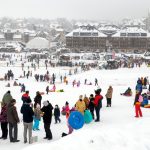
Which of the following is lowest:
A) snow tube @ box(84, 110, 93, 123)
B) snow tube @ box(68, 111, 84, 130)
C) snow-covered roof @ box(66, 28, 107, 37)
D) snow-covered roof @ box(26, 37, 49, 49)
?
snow tube @ box(84, 110, 93, 123)

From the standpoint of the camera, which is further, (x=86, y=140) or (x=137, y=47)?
(x=137, y=47)

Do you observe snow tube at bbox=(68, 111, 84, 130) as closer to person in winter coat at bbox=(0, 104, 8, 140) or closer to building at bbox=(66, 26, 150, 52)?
person in winter coat at bbox=(0, 104, 8, 140)

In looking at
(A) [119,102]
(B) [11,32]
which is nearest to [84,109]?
(A) [119,102]

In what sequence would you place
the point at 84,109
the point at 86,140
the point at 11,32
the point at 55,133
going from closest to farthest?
1. the point at 86,140
2. the point at 55,133
3. the point at 84,109
4. the point at 11,32

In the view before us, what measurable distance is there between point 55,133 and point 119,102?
9.09 meters

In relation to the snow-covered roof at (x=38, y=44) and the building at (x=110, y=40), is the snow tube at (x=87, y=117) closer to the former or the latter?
the building at (x=110, y=40)

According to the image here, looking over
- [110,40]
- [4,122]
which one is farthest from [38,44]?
[4,122]

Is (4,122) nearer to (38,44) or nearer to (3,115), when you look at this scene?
(3,115)

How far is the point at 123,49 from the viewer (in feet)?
380

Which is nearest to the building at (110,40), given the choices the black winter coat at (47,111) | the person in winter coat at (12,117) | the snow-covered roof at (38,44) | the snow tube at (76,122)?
the snow-covered roof at (38,44)

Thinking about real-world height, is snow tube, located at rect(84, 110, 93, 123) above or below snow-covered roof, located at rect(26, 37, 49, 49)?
below

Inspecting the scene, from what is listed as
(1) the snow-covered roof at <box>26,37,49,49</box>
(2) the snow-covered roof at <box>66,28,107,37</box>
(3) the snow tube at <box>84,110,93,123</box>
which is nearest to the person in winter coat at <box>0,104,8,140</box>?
(3) the snow tube at <box>84,110,93,123</box>

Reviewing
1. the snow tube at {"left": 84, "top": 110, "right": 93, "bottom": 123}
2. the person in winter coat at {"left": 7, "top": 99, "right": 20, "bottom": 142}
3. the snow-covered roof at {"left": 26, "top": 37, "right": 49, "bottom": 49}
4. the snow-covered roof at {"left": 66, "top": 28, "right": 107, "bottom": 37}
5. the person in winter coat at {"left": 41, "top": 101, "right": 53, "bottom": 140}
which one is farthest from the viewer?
the snow-covered roof at {"left": 26, "top": 37, "right": 49, "bottom": 49}

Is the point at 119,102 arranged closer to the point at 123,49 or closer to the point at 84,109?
the point at 84,109
